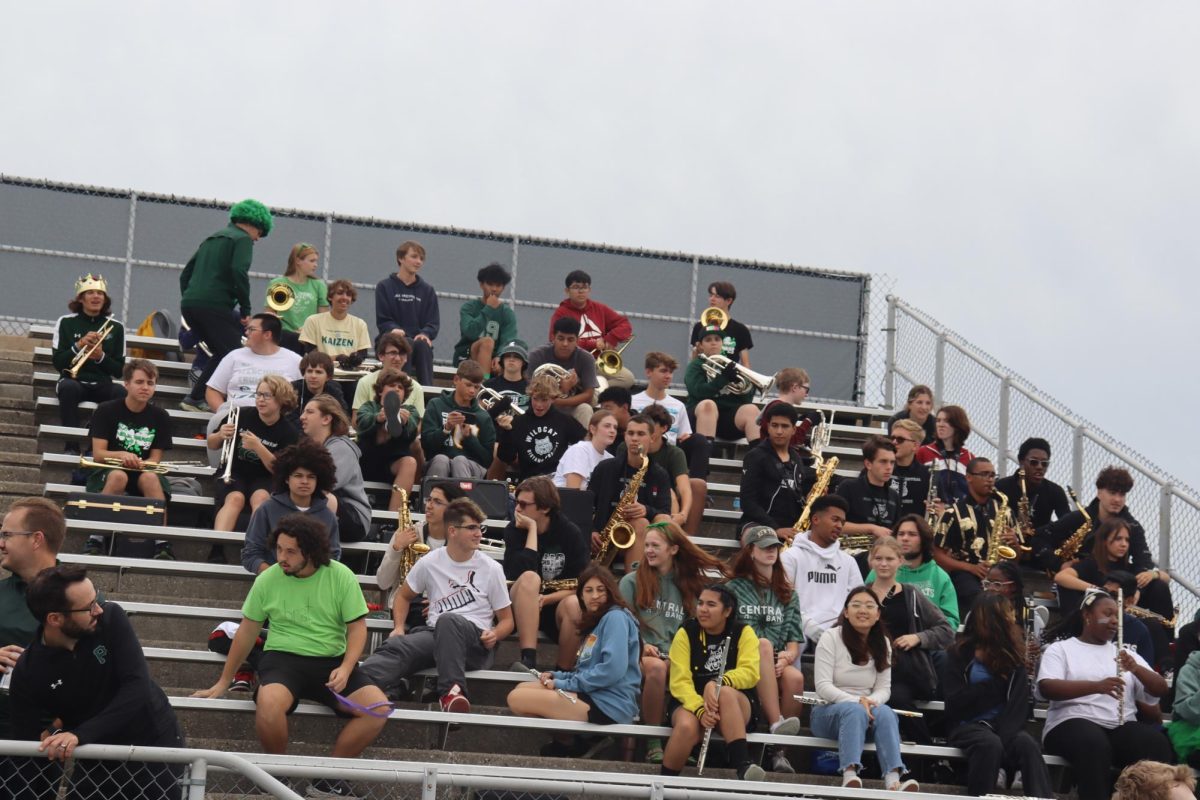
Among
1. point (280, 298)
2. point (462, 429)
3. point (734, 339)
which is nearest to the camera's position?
point (462, 429)

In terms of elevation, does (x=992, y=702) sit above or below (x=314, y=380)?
below

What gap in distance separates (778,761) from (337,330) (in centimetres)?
574

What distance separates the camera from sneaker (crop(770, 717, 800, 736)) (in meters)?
8.86

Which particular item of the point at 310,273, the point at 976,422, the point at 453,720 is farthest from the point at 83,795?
the point at 976,422

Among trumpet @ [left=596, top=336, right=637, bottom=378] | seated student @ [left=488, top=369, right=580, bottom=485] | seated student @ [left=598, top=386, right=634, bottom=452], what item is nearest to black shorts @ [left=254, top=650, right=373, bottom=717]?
seated student @ [left=488, top=369, right=580, bottom=485]

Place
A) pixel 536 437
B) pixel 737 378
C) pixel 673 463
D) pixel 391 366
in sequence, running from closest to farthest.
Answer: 1. pixel 673 463
2. pixel 536 437
3. pixel 391 366
4. pixel 737 378

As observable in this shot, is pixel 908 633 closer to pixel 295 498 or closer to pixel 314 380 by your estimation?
pixel 295 498

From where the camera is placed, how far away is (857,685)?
908cm

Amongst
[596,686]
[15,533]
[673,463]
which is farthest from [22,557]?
[673,463]

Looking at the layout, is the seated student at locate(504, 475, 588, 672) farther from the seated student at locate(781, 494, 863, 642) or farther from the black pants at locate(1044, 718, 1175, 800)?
the black pants at locate(1044, 718, 1175, 800)

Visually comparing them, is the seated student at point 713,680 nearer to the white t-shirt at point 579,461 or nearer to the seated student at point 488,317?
the white t-shirt at point 579,461

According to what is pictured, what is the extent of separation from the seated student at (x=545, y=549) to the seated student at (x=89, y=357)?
3.71 meters

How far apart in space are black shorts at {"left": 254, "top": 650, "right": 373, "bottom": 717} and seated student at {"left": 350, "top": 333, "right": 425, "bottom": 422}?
3.49 metres

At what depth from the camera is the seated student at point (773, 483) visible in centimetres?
1119
